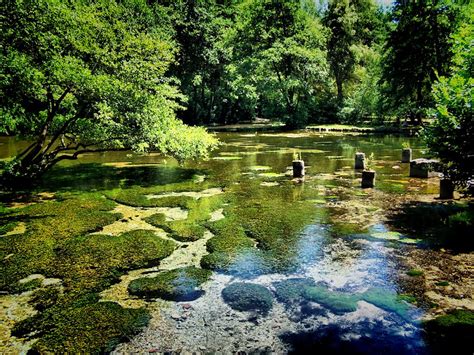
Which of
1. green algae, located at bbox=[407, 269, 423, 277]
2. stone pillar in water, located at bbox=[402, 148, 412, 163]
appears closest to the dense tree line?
stone pillar in water, located at bbox=[402, 148, 412, 163]

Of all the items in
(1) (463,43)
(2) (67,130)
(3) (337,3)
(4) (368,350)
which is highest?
(3) (337,3)

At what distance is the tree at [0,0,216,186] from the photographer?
457 inches

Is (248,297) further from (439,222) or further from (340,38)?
(340,38)

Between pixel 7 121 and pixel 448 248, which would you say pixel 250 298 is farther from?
pixel 7 121

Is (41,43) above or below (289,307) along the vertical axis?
above

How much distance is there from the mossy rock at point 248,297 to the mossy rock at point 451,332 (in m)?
2.60

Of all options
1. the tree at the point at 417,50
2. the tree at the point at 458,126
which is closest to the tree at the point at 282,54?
the tree at the point at 417,50

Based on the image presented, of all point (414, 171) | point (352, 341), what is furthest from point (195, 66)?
point (352, 341)

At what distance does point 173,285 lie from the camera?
724cm

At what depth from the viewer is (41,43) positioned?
1191 centimetres

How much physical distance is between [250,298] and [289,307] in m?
0.77

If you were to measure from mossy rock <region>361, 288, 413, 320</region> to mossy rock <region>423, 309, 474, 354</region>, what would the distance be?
45 cm

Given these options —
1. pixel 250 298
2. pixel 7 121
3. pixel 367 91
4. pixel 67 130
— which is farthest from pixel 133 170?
pixel 367 91

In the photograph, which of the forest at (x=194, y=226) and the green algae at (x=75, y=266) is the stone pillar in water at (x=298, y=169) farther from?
the green algae at (x=75, y=266)
